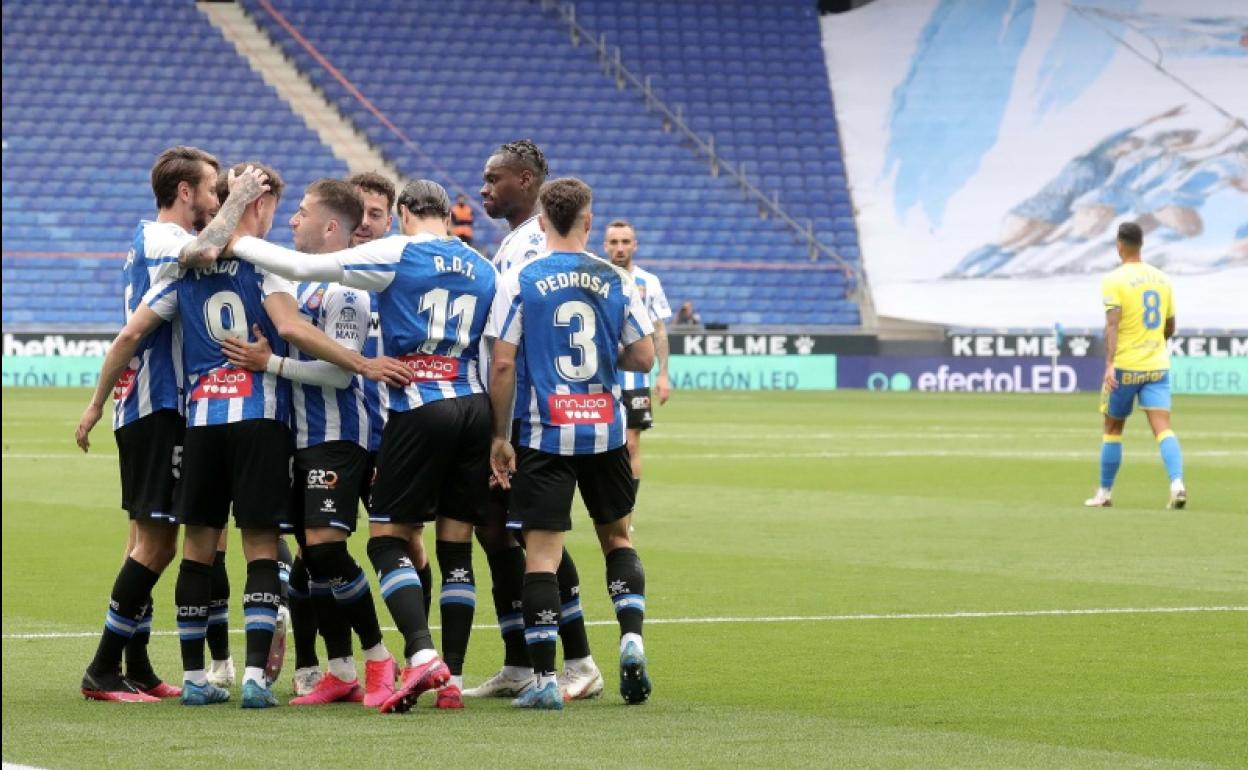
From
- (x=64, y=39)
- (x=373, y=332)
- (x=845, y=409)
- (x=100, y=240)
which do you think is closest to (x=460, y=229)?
(x=845, y=409)

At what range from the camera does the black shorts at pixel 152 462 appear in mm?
7949

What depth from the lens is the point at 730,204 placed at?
165 ft

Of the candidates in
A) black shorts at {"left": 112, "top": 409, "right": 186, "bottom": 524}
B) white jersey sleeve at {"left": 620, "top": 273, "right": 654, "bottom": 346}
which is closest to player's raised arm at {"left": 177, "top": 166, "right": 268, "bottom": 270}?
black shorts at {"left": 112, "top": 409, "right": 186, "bottom": 524}

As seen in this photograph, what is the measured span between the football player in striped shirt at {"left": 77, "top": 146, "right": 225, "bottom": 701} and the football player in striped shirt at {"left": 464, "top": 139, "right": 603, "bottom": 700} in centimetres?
109

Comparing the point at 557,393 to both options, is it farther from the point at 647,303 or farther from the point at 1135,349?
the point at 1135,349

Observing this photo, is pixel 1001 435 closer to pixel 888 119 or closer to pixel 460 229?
pixel 460 229

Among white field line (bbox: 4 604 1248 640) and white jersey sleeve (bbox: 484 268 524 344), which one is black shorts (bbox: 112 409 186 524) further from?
white field line (bbox: 4 604 1248 640)

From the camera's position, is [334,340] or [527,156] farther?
[527,156]

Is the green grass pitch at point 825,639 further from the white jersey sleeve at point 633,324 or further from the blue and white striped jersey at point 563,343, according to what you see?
the white jersey sleeve at point 633,324

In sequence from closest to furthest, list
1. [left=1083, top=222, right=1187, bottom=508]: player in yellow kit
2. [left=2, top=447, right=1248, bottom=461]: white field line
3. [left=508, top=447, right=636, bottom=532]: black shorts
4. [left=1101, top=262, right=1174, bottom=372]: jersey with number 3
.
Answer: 1. [left=508, top=447, right=636, bottom=532]: black shorts
2. [left=1083, top=222, right=1187, bottom=508]: player in yellow kit
3. [left=1101, top=262, right=1174, bottom=372]: jersey with number 3
4. [left=2, top=447, right=1248, bottom=461]: white field line

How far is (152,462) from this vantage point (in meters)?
7.96

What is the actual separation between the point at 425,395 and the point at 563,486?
1.95 ft

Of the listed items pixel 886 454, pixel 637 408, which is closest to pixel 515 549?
pixel 637 408

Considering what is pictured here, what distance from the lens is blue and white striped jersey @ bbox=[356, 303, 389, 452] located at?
7.97m
